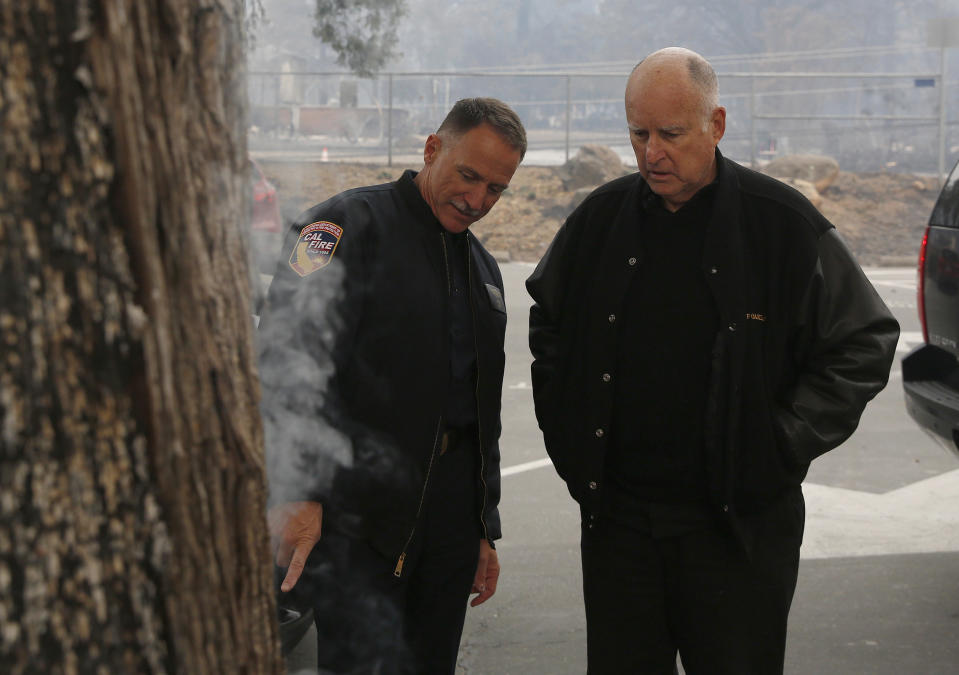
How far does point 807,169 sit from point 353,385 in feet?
58.6

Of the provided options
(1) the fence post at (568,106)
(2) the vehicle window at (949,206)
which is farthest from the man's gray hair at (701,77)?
(1) the fence post at (568,106)

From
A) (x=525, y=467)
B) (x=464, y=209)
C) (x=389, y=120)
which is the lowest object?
(x=525, y=467)

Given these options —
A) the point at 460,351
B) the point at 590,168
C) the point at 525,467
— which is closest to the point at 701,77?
the point at 460,351

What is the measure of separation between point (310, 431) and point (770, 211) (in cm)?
129

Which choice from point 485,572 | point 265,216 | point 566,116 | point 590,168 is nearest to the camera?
point 485,572

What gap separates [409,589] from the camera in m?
2.64

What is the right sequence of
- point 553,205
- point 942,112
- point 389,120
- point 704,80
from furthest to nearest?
point 553,205 < point 389,120 < point 942,112 < point 704,80

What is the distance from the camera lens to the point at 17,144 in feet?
3.49

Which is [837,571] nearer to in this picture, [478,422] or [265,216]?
[478,422]

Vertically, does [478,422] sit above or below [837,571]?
above

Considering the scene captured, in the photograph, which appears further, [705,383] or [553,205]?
[553,205]

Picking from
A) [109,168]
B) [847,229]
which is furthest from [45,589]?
[847,229]

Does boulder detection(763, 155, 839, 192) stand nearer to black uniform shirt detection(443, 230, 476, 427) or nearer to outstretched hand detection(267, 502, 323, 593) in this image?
black uniform shirt detection(443, 230, 476, 427)

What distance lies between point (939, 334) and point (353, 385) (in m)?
3.18
